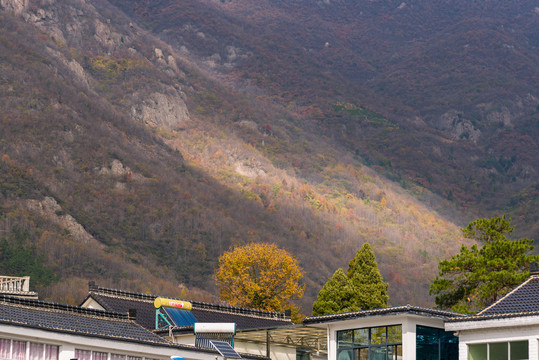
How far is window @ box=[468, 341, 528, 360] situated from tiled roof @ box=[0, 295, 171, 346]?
14.3 m

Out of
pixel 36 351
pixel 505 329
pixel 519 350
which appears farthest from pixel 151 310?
pixel 519 350

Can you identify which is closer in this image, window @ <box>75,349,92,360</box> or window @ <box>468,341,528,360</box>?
window @ <box>75,349,92,360</box>

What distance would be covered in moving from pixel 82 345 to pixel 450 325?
56.6 feet

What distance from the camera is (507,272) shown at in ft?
231

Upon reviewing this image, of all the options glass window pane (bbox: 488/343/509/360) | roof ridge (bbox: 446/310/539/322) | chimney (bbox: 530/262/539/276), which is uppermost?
chimney (bbox: 530/262/539/276)

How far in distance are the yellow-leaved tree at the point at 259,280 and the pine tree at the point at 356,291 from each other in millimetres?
27164

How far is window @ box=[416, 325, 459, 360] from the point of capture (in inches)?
1714

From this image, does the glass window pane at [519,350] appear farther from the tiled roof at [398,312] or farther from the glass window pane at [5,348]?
the glass window pane at [5,348]

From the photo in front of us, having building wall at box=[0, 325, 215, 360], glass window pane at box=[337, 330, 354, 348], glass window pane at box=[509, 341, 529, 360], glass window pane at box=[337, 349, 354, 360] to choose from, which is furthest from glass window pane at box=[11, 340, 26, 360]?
glass window pane at box=[509, 341, 529, 360]

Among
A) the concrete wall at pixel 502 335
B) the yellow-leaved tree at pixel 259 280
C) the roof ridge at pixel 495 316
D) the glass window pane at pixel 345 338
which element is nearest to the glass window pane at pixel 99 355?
the glass window pane at pixel 345 338

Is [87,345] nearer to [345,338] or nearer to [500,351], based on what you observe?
[345,338]

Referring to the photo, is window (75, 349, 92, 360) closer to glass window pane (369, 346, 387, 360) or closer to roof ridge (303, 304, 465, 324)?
roof ridge (303, 304, 465, 324)

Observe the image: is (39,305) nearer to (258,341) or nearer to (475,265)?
(258,341)

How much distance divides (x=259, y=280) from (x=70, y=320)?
8501 cm
